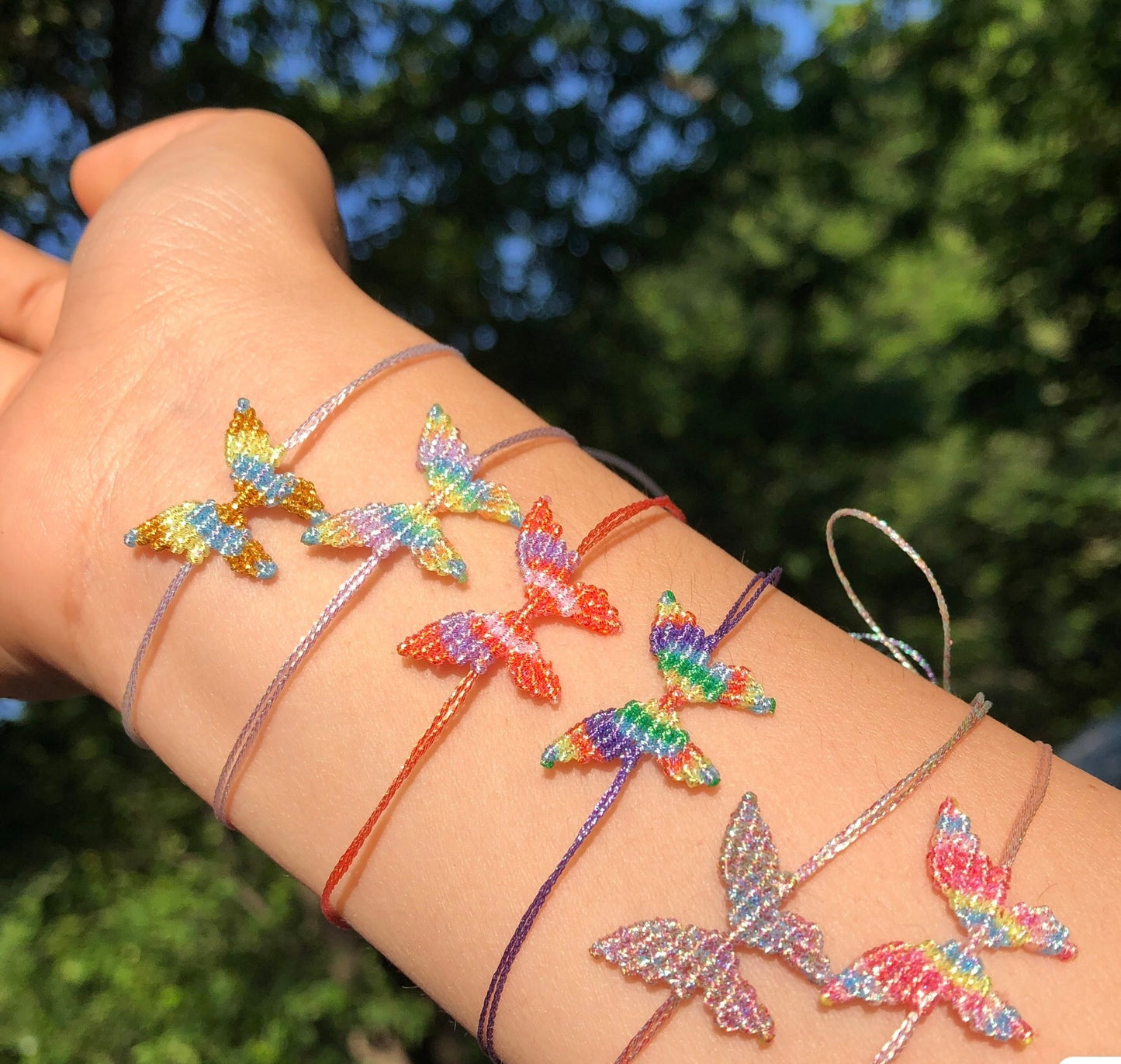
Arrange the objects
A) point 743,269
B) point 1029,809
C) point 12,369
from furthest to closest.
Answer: point 743,269, point 12,369, point 1029,809

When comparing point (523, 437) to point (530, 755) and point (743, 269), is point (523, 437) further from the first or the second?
point (743, 269)

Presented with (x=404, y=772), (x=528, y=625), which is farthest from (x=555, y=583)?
(x=404, y=772)

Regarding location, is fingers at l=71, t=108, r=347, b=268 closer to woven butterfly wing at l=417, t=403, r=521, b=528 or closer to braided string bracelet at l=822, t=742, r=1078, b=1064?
woven butterfly wing at l=417, t=403, r=521, b=528

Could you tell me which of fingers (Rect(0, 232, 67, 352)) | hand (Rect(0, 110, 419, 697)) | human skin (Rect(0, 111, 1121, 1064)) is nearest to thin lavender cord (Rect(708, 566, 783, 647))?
human skin (Rect(0, 111, 1121, 1064))

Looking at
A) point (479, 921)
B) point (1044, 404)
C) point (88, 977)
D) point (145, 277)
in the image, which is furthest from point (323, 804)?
point (1044, 404)

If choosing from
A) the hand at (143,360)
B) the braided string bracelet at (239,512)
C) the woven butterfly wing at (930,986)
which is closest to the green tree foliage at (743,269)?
the hand at (143,360)

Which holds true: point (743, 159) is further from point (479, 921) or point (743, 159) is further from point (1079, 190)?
point (479, 921)
